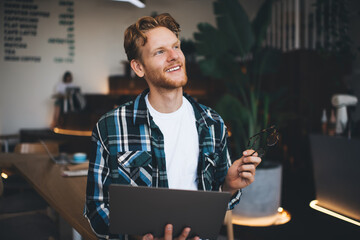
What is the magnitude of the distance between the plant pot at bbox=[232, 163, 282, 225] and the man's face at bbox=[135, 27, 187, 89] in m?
2.05

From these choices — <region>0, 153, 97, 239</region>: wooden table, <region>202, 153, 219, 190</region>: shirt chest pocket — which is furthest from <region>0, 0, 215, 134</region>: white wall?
<region>202, 153, 219, 190</region>: shirt chest pocket

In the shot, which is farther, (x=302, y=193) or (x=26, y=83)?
(x=26, y=83)

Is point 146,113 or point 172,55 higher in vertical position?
point 172,55

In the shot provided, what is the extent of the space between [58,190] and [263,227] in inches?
83.3

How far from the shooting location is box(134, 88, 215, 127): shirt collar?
1285 millimetres

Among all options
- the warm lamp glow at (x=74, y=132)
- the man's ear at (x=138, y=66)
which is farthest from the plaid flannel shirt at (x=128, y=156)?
the warm lamp glow at (x=74, y=132)

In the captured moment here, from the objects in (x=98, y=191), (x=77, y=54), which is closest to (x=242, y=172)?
(x=98, y=191)

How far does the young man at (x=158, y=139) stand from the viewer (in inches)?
47.6

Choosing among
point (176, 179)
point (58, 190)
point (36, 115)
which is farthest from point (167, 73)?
point (36, 115)

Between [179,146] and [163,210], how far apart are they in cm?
38

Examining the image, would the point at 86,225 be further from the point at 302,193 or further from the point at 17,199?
the point at 302,193

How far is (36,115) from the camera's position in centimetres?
749

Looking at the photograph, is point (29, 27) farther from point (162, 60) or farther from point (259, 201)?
point (162, 60)

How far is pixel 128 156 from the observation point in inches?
47.8
